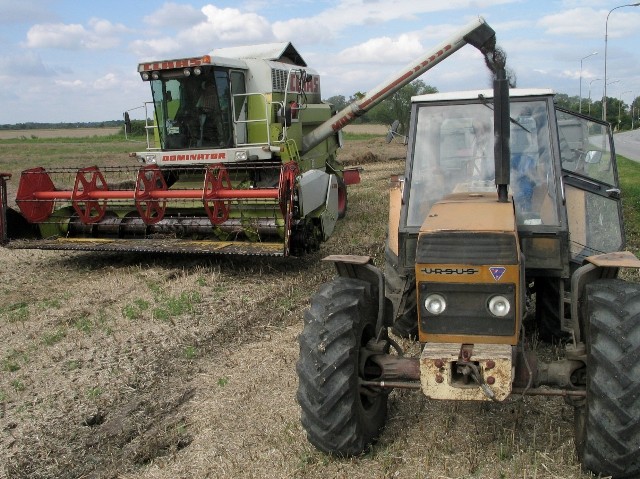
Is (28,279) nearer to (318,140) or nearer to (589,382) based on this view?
(318,140)

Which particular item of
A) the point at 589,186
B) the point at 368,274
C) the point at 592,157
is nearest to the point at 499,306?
the point at 368,274

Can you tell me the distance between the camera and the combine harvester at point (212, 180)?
8664 millimetres

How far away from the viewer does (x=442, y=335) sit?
370 centimetres

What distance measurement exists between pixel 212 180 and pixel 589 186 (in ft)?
16.4

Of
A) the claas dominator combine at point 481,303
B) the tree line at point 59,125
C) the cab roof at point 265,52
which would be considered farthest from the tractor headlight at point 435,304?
the tree line at point 59,125

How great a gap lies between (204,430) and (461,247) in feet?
7.00

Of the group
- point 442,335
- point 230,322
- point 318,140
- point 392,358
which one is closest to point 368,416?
point 392,358

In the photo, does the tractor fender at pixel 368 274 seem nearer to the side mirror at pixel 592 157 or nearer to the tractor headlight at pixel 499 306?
the tractor headlight at pixel 499 306

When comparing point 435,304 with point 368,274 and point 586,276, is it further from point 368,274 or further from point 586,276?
point 586,276

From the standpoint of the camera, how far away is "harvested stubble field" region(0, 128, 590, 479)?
3963mm

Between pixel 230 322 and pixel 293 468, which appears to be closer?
pixel 293 468

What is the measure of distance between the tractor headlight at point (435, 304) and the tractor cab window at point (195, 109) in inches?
284

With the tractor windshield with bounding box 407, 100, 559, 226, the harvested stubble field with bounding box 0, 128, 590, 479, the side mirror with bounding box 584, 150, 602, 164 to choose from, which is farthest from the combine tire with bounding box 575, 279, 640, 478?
the side mirror with bounding box 584, 150, 602, 164

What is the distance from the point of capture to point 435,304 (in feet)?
12.2
